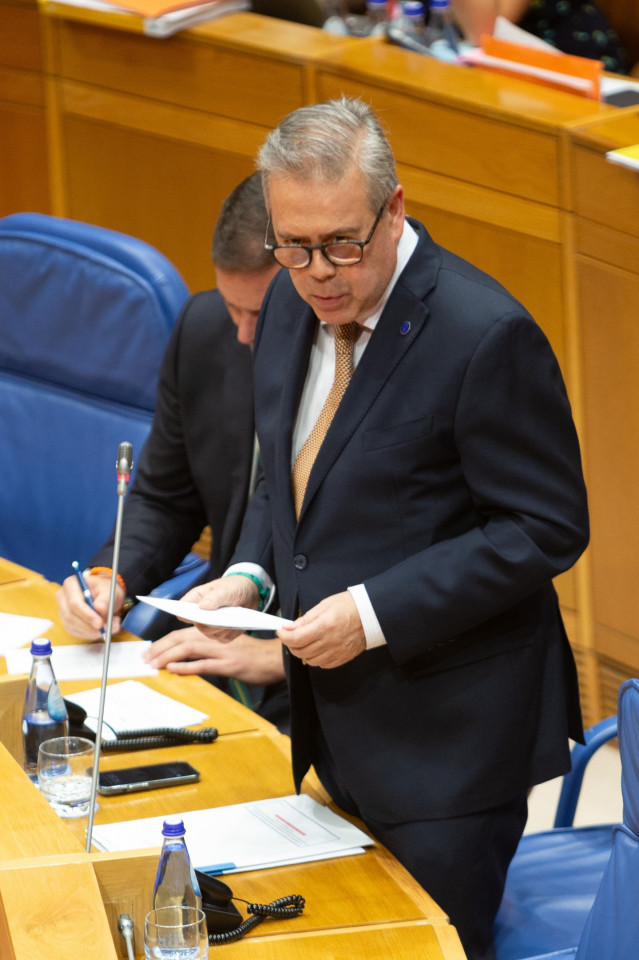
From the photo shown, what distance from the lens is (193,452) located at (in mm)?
2758

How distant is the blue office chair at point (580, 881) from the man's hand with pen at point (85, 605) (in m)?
0.80

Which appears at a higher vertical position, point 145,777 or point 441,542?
point 441,542

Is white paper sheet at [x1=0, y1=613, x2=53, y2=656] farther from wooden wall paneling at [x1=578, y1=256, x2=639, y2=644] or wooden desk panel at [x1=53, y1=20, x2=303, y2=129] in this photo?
wooden desk panel at [x1=53, y1=20, x2=303, y2=129]

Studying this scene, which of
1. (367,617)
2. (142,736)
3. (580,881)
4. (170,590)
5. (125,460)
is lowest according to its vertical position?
(580,881)

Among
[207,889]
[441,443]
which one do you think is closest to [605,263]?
[441,443]

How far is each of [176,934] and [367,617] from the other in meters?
0.48

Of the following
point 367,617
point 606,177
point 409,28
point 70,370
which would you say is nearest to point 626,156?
point 606,177

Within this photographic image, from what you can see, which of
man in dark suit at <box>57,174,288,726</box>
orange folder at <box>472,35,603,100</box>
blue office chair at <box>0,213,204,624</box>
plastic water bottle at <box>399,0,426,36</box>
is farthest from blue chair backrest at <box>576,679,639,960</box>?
plastic water bottle at <box>399,0,426,36</box>

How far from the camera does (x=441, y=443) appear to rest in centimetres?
180

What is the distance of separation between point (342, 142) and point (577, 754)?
3.51 feet

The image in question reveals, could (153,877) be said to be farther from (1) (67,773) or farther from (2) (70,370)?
(2) (70,370)

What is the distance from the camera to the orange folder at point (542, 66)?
351cm

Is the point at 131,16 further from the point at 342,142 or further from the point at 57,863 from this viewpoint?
the point at 57,863

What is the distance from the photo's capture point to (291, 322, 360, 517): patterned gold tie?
192cm
